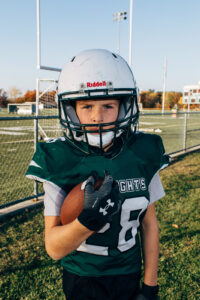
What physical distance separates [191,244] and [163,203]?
1.20 metres

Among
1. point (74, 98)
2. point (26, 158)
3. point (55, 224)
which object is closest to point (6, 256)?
point (55, 224)

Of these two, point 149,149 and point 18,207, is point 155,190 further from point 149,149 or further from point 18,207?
point 18,207

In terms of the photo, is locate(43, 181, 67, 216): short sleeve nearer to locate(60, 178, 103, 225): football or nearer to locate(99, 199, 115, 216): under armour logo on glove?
locate(60, 178, 103, 225): football

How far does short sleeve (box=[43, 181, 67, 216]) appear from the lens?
1.30 metres

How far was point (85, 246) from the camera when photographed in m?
1.36

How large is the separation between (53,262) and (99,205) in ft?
7.17

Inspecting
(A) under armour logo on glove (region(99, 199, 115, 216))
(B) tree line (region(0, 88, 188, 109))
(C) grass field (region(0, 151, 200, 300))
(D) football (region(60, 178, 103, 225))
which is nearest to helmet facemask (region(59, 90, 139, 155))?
(D) football (region(60, 178, 103, 225))

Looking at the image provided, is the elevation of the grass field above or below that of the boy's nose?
below

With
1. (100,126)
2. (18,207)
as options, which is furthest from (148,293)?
(18,207)

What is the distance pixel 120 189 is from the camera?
1365 millimetres

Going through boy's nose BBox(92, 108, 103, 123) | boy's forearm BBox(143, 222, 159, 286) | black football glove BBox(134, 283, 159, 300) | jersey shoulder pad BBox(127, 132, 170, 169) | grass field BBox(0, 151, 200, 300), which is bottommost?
grass field BBox(0, 151, 200, 300)

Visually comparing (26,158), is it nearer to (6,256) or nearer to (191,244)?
(6,256)

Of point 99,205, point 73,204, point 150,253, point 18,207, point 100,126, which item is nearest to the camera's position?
point 99,205

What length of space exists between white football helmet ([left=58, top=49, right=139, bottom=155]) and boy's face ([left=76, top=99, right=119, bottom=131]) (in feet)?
0.10
